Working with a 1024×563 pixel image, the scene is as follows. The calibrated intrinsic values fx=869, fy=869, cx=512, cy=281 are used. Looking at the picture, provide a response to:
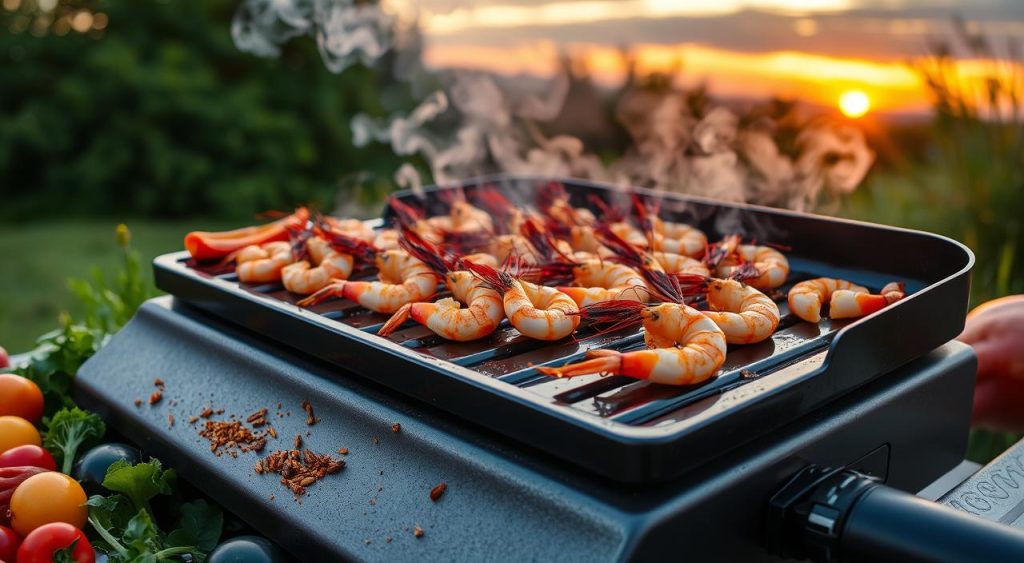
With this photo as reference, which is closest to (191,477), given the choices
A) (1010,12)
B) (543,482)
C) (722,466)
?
(543,482)

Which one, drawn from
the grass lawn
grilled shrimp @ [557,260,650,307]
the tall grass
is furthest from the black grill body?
the grass lawn

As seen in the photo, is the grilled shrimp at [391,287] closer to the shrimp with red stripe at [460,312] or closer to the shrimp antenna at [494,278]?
the shrimp with red stripe at [460,312]

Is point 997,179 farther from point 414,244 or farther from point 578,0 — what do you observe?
point 578,0

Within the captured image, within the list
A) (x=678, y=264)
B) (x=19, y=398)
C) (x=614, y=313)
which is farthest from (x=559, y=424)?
(x=19, y=398)

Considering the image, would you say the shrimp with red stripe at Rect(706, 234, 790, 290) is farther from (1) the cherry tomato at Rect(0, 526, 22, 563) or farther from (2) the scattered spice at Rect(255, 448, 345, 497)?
(1) the cherry tomato at Rect(0, 526, 22, 563)

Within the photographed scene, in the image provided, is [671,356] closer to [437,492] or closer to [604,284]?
[437,492]

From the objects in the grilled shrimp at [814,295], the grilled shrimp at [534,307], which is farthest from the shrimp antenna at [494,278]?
the grilled shrimp at [814,295]
